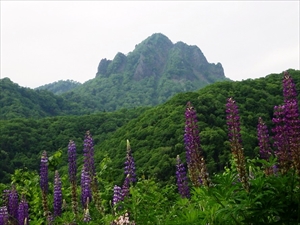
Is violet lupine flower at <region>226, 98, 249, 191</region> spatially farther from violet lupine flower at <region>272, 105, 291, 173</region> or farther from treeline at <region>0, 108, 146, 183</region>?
treeline at <region>0, 108, 146, 183</region>

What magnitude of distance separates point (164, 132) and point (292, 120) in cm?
5653

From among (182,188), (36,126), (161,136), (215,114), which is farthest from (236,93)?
(182,188)

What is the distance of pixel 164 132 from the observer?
Result: 61406mm

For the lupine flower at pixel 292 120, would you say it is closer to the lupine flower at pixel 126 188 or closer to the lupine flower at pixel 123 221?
the lupine flower at pixel 123 221

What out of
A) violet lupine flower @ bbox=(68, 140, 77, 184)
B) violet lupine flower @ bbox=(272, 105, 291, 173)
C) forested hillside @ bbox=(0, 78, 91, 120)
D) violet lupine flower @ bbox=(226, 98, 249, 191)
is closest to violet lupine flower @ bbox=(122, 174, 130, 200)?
violet lupine flower @ bbox=(68, 140, 77, 184)

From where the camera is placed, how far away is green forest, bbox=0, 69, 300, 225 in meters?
4.87

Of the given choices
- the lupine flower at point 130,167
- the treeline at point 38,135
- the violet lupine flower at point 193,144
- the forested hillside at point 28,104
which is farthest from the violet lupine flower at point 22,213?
the forested hillside at point 28,104

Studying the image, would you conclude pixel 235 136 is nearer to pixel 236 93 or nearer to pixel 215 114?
pixel 215 114

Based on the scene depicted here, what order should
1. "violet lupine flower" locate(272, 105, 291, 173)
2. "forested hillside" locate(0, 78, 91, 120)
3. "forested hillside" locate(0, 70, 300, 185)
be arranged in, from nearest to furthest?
"violet lupine flower" locate(272, 105, 291, 173), "forested hillside" locate(0, 70, 300, 185), "forested hillside" locate(0, 78, 91, 120)

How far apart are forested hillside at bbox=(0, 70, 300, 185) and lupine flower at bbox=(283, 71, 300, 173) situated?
36206 mm

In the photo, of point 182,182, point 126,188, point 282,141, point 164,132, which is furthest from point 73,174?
point 164,132

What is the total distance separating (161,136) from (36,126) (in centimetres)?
4266

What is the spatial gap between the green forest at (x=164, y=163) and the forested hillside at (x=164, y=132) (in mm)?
207

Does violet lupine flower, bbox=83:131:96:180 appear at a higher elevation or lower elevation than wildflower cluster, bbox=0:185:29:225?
higher
